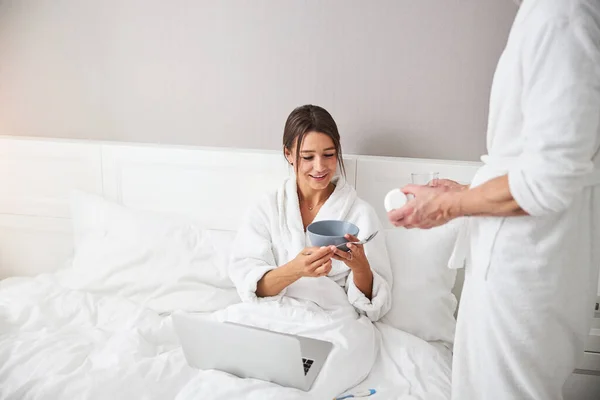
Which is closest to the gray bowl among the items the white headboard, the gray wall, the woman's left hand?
the woman's left hand

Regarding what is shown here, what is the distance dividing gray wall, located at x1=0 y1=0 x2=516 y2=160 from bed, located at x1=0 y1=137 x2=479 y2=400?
107 millimetres

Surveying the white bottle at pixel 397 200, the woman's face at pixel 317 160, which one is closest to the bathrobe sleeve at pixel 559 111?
the white bottle at pixel 397 200

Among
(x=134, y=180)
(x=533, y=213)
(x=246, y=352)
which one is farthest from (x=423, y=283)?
(x=134, y=180)

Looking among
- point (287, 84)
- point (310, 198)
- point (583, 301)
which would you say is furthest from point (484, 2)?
point (583, 301)

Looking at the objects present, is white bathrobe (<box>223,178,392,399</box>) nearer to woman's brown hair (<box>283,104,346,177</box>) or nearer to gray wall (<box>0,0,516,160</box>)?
woman's brown hair (<box>283,104,346,177</box>)

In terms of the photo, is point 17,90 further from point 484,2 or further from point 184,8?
point 484,2

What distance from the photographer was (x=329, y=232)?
154 cm

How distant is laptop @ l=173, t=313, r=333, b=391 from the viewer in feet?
4.30

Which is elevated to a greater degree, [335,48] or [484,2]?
[484,2]

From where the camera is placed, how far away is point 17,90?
230 centimetres

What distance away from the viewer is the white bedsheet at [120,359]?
53.7 inches

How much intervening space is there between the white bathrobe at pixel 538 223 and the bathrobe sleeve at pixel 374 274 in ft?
1.66

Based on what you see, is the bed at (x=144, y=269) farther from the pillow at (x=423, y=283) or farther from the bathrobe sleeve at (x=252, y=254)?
the bathrobe sleeve at (x=252, y=254)

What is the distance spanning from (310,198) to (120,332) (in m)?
0.73
